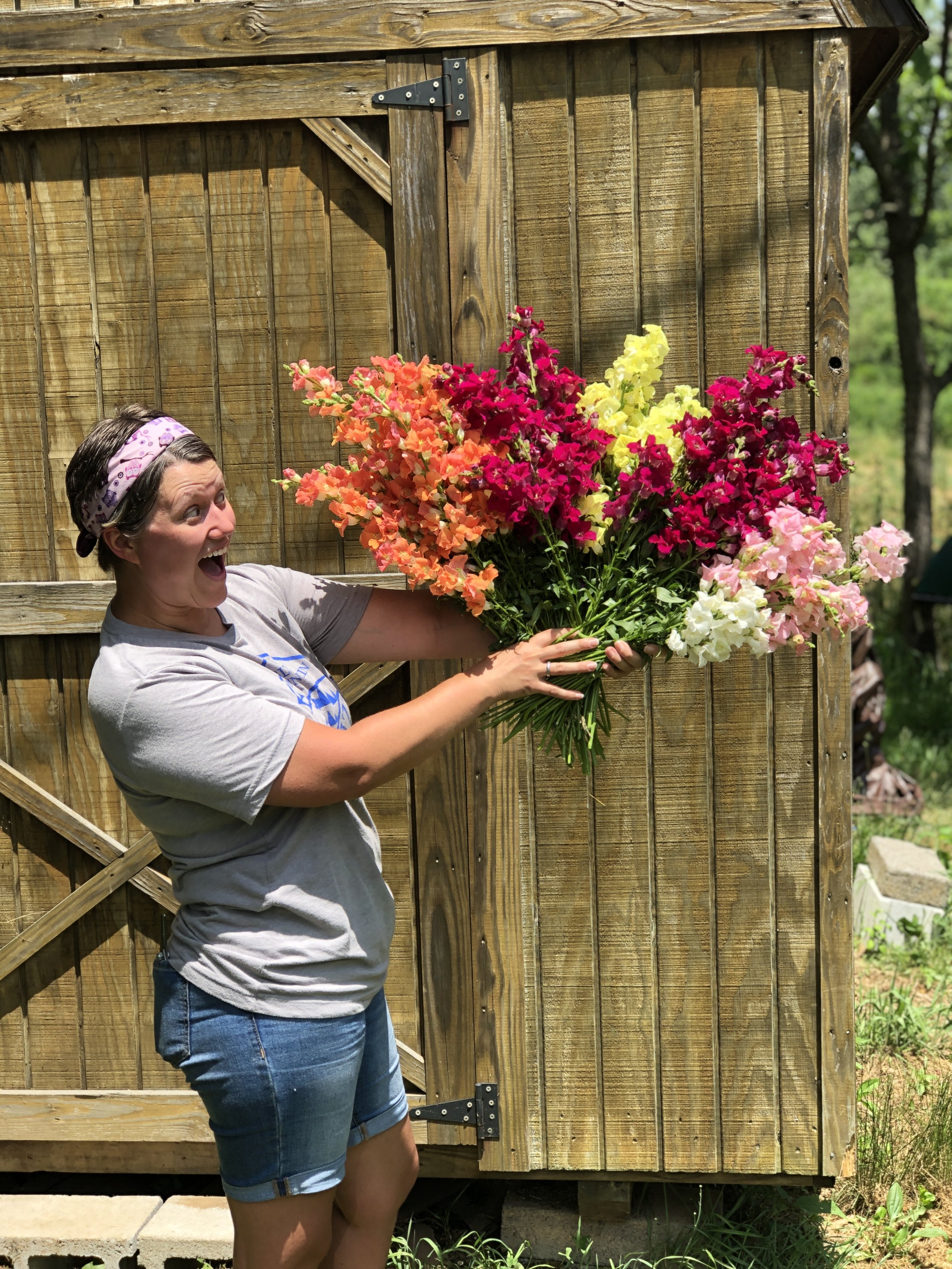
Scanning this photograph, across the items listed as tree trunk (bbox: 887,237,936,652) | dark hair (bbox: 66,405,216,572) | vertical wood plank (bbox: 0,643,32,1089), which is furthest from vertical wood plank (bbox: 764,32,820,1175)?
tree trunk (bbox: 887,237,936,652)

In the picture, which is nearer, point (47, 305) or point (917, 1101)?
point (47, 305)

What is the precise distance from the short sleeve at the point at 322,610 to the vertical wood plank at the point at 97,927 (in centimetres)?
100

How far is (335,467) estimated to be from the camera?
2.05m

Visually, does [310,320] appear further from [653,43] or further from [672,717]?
[672,717]

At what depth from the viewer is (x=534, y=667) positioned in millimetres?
1988

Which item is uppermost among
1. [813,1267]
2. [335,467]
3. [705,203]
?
[705,203]

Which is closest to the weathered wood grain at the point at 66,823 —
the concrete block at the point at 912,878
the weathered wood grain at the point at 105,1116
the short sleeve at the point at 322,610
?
the weathered wood grain at the point at 105,1116

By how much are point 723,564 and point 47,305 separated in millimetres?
1929

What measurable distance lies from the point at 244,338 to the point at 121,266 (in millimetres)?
357

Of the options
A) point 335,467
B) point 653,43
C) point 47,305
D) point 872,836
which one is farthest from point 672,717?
point 872,836

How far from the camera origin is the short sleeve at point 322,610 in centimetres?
223

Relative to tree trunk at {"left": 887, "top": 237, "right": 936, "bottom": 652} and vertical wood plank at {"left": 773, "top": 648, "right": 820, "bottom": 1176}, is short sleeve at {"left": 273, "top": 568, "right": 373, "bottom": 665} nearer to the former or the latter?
vertical wood plank at {"left": 773, "top": 648, "right": 820, "bottom": 1176}

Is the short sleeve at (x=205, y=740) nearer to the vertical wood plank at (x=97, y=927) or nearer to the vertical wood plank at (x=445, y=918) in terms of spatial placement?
the vertical wood plank at (x=445, y=918)

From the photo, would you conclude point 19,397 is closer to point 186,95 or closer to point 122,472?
point 186,95
